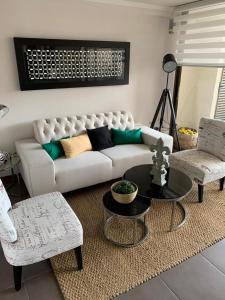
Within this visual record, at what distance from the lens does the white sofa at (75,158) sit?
244 cm

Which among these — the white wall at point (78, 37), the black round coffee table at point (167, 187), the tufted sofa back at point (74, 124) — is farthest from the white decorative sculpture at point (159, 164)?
the white wall at point (78, 37)

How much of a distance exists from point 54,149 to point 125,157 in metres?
0.87

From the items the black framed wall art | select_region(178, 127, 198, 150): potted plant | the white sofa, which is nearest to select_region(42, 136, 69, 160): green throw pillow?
the white sofa

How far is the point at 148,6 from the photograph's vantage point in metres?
3.40

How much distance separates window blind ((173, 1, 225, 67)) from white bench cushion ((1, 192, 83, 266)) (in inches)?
114

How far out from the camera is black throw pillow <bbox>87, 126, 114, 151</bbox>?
3076mm

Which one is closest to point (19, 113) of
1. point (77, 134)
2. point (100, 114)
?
point (77, 134)

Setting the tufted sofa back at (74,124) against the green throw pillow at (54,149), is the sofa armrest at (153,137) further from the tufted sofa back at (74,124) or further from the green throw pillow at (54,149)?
the green throw pillow at (54,149)

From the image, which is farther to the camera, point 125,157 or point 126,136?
point 126,136

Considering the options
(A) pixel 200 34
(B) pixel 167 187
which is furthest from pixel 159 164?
(A) pixel 200 34

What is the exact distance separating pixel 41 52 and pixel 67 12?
0.63 m

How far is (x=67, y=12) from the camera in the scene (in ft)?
9.57

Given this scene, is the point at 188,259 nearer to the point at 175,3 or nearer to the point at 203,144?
the point at 203,144

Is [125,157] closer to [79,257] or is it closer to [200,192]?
[200,192]
